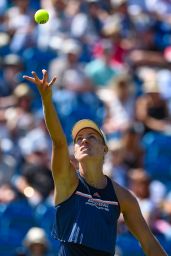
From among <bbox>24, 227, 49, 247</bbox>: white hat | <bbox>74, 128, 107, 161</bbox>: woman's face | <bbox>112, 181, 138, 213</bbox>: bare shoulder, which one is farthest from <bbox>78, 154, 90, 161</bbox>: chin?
<bbox>24, 227, 49, 247</bbox>: white hat

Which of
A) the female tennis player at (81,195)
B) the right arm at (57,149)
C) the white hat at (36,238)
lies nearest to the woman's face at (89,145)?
the female tennis player at (81,195)

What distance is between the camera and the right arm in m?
4.90

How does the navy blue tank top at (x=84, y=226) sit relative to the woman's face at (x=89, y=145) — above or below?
below

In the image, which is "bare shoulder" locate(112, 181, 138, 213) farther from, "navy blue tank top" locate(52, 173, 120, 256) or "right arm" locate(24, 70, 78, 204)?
"right arm" locate(24, 70, 78, 204)

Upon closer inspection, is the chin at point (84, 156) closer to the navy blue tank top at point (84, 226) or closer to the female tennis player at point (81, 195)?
the female tennis player at point (81, 195)

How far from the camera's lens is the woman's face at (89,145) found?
5.16 metres

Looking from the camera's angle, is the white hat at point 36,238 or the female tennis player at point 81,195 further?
the white hat at point 36,238

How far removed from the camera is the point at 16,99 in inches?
428

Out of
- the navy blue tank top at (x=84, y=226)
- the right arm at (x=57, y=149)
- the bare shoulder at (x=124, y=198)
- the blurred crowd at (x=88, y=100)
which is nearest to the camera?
the right arm at (x=57, y=149)

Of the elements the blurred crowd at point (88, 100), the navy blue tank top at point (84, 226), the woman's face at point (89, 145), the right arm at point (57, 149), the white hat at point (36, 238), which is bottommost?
the navy blue tank top at point (84, 226)

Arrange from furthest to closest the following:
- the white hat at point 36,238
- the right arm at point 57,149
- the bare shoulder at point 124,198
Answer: the white hat at point 36,238 → the bare shoulder at point 124,198 → the right arm at point 57,149

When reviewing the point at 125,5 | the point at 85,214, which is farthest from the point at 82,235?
the point at 125,5

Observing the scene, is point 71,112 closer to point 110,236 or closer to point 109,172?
point 109,172

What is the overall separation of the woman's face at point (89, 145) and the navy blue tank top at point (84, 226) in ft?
0.59
